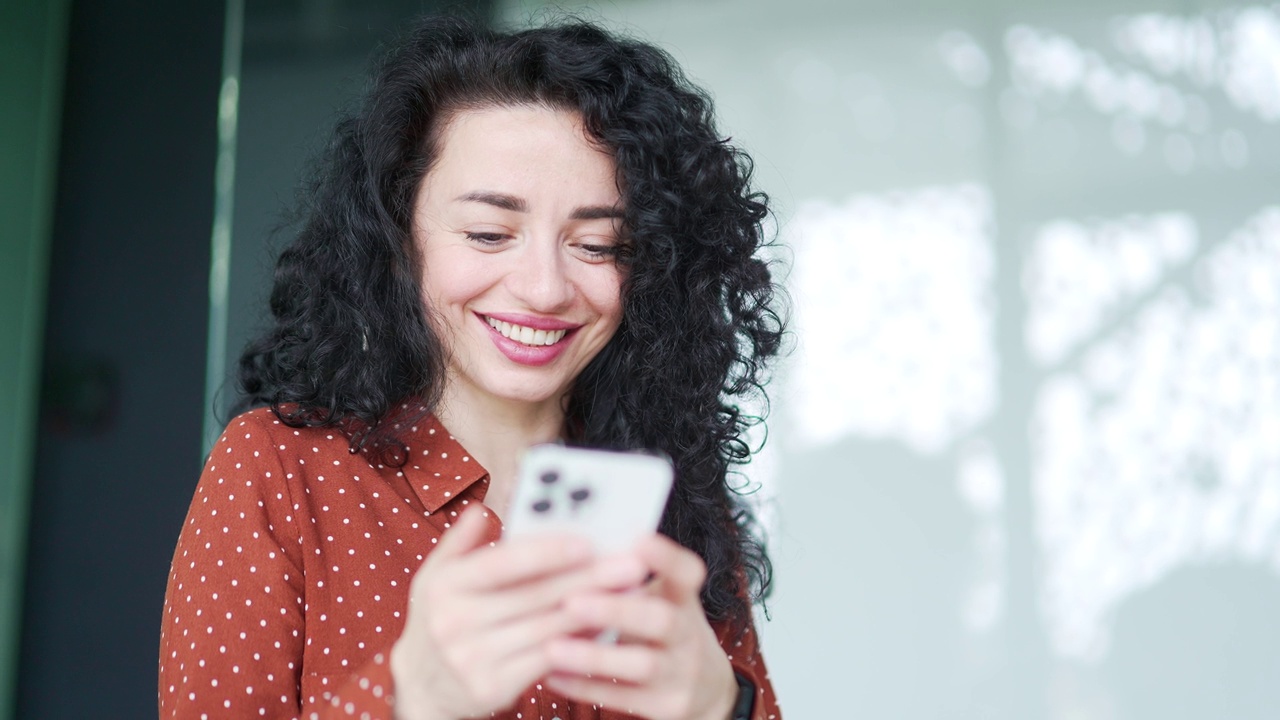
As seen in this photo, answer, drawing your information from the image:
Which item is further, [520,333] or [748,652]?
[748,652]

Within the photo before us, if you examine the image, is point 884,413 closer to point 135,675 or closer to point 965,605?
point 965,605

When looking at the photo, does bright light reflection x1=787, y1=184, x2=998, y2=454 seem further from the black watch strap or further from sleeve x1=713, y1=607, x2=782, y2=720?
the black watch strap

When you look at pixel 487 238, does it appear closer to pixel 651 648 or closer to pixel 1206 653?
pixel 651 648

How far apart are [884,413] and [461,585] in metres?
2.90

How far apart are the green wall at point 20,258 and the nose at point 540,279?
1.13 metres

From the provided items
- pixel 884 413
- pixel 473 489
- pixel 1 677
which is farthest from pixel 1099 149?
pixel 1 677

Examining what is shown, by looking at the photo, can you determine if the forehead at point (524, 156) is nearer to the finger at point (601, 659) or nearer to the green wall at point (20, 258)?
the finger at point (601, 659)

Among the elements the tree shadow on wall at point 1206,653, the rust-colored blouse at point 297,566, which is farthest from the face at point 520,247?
the tree shadow on wall at point 1206,653

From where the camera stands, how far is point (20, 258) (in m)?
1.97

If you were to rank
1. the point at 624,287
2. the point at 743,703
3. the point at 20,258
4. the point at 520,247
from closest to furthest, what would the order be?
the point at 743,703, the point at 520,247, the point at 624,287, the point at 20,258

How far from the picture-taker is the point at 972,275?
3.54 metres

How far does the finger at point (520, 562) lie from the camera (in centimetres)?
73

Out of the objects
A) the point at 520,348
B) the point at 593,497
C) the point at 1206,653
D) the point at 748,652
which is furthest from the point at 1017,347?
the point at 593,497

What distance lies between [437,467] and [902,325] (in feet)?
7.91
